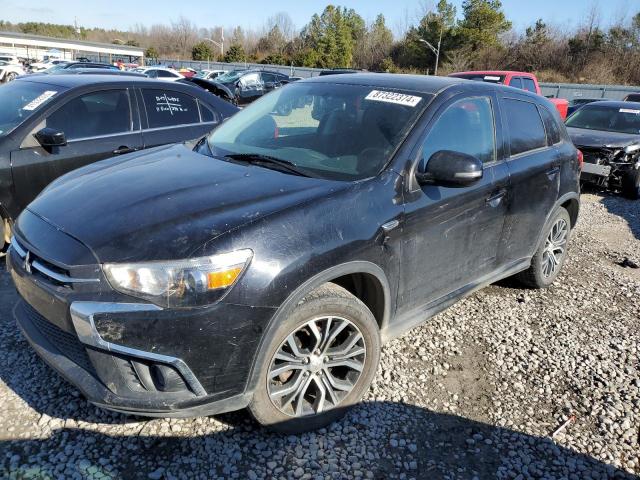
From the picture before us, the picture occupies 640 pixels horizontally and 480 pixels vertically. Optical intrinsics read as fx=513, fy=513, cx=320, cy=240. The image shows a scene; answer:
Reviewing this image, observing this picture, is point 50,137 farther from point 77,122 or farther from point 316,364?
point 316,364

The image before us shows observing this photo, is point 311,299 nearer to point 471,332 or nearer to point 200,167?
point 200,167

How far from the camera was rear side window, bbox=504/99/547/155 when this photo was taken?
12.7 ft

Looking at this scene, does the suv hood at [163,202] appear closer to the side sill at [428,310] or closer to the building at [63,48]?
the side sill at [428,310]

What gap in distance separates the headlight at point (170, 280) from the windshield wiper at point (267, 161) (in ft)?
3.11

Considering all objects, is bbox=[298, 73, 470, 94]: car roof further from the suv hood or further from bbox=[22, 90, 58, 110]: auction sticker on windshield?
bbox=[22, 90, 58, 110]: auction sticker on windshield

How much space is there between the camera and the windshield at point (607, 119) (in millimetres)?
9719

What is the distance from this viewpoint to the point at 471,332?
3967 mm

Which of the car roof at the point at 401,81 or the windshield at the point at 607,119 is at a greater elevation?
the car roof at the point at 401,81

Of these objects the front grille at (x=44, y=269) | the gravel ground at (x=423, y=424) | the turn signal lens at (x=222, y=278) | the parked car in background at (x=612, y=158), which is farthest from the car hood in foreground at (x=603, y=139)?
the front grille at (x=44, y=269)

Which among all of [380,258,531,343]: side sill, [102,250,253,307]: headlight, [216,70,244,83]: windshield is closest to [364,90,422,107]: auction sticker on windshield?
[380,258,531,343]: side sill

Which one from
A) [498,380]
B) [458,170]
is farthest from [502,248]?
[458,170]

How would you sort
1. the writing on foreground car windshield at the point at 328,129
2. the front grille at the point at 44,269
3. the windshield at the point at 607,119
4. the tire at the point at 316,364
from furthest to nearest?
the windshield at the point at 607,119 → the writing on foreground car windshield at the point at 328,129 → the tire at the point at 316,364 → the front grille at the point at 44,269

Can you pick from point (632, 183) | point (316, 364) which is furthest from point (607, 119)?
point (316, 364)

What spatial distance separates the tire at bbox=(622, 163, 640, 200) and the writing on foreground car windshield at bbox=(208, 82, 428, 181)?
7.33 metres
